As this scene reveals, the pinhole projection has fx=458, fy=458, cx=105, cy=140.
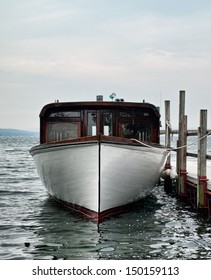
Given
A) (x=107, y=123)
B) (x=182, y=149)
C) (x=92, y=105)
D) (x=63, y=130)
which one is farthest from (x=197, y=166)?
(x=63, y=130)

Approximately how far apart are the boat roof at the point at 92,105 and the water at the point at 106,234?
2.84m

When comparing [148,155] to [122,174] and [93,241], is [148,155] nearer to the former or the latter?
[122,174]

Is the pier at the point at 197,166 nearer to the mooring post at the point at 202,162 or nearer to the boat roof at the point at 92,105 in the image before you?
the mooring post at the point at 202,162

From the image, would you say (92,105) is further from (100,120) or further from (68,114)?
(68,114)

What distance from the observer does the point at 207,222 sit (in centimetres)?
1157

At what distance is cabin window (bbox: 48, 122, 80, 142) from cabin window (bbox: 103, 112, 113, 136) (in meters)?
0.75

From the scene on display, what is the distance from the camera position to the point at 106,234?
33.1 feet

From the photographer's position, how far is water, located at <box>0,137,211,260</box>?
887cm

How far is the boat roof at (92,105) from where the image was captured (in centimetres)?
1245

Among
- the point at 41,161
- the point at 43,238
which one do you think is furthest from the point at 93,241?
the point at 41,161

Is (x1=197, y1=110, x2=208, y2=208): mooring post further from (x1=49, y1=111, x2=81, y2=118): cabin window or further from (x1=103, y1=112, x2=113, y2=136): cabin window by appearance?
(x1=49, y1=111, x2=81, y2=118): cabin window

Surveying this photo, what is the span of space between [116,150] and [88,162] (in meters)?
0.69

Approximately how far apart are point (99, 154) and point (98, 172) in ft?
1.42

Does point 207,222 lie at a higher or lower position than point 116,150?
lower
